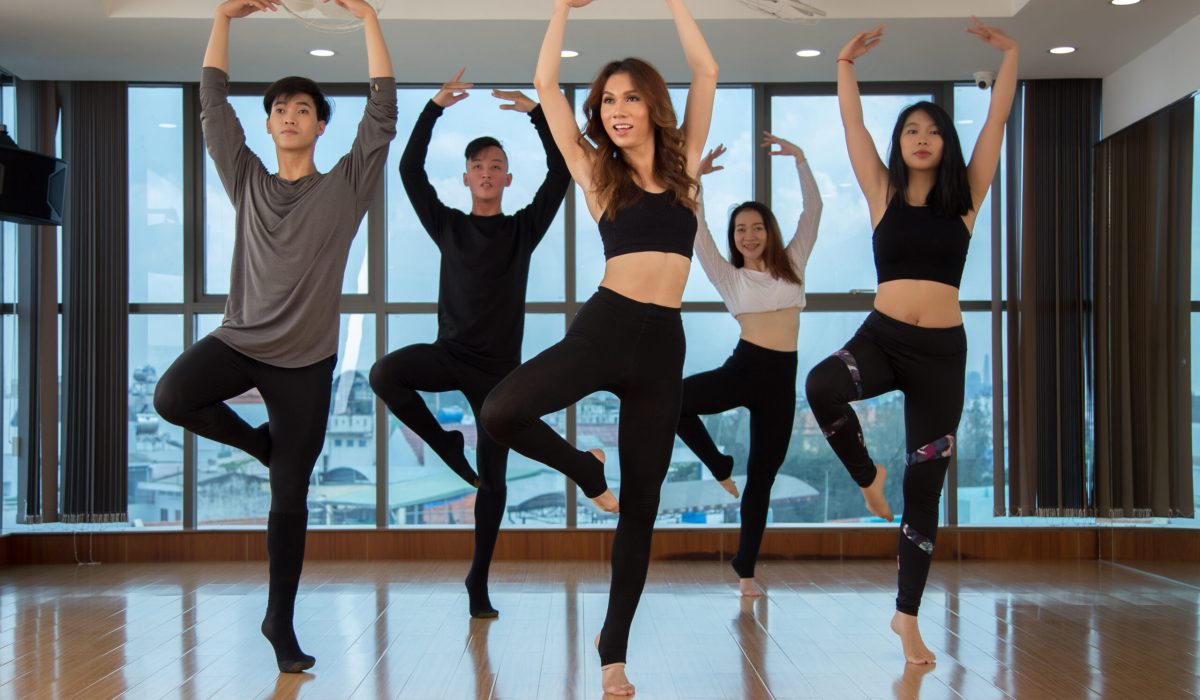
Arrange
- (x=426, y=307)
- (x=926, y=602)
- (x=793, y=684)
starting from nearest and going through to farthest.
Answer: (x=793, y=684), (x=926, y=602), (x=426, y=307)

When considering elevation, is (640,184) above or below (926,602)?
above

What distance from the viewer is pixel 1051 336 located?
19.6 ft

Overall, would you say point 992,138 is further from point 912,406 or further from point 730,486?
point 730,486

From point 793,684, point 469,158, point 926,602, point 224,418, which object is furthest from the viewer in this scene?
point 926,602

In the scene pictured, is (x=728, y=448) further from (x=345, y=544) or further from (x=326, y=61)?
(x=326, y=61)

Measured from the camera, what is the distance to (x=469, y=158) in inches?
166

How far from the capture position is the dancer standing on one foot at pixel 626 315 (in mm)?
3010

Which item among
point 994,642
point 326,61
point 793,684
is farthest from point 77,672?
point 326,61

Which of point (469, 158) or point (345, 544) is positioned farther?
point (345, 544)

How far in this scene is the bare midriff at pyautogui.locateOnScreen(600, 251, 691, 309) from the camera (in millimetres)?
3088

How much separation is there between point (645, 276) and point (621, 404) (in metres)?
0.36

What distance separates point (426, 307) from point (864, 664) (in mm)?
3517

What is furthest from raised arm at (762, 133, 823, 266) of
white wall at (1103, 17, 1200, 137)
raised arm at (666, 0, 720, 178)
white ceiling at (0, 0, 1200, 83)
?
white wall at (1103, 17, 1200, 137)

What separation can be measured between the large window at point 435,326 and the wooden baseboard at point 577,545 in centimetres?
23
